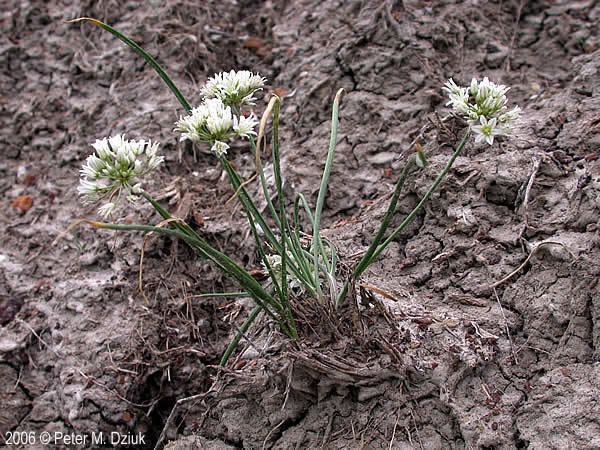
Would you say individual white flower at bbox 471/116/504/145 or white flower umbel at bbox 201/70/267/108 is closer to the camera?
individual white flower at bbox 471/116/504/145

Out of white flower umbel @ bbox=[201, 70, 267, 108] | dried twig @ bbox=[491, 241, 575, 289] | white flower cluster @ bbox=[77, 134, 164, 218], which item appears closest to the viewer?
white flower cluster @ bbox=[77, 134, 164, 218]

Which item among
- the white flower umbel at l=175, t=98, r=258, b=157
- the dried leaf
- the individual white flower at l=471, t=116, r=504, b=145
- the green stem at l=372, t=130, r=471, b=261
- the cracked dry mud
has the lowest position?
the dried leaf

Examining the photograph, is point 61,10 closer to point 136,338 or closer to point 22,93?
point 22,93

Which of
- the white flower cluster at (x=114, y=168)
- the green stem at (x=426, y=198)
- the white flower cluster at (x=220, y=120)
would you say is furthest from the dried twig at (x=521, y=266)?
the white flower cluster at (x=114, y=168)

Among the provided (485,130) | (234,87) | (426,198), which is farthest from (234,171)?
(485,130)

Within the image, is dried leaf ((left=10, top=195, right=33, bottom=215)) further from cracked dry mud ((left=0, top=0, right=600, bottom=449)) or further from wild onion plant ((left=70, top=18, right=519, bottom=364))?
wild onion plant ((left=70, top=18, right=519, bottom=364))

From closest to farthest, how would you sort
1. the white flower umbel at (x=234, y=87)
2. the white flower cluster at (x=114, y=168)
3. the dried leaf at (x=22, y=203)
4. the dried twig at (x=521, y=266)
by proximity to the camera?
the white flower cluster at (x=114, y=168) < the white flower umbel at (x=234, y=87) < the dried twig at (x=521, y=266) < the dried leaf at (x=22, y=203)

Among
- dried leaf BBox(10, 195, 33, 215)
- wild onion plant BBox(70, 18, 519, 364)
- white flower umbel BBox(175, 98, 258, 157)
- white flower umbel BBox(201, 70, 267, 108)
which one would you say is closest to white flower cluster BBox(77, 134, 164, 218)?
wild onion plant BBox(70, 18, 519, 364)

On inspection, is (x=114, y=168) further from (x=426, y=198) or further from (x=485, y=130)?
(x=485, y=130)

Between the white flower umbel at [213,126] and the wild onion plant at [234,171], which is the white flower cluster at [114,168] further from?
the white flower umbel at [213,126]

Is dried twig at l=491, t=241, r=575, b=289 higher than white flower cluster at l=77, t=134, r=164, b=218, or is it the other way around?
white flower cluster at l=77, t=134, r=164, b=218
